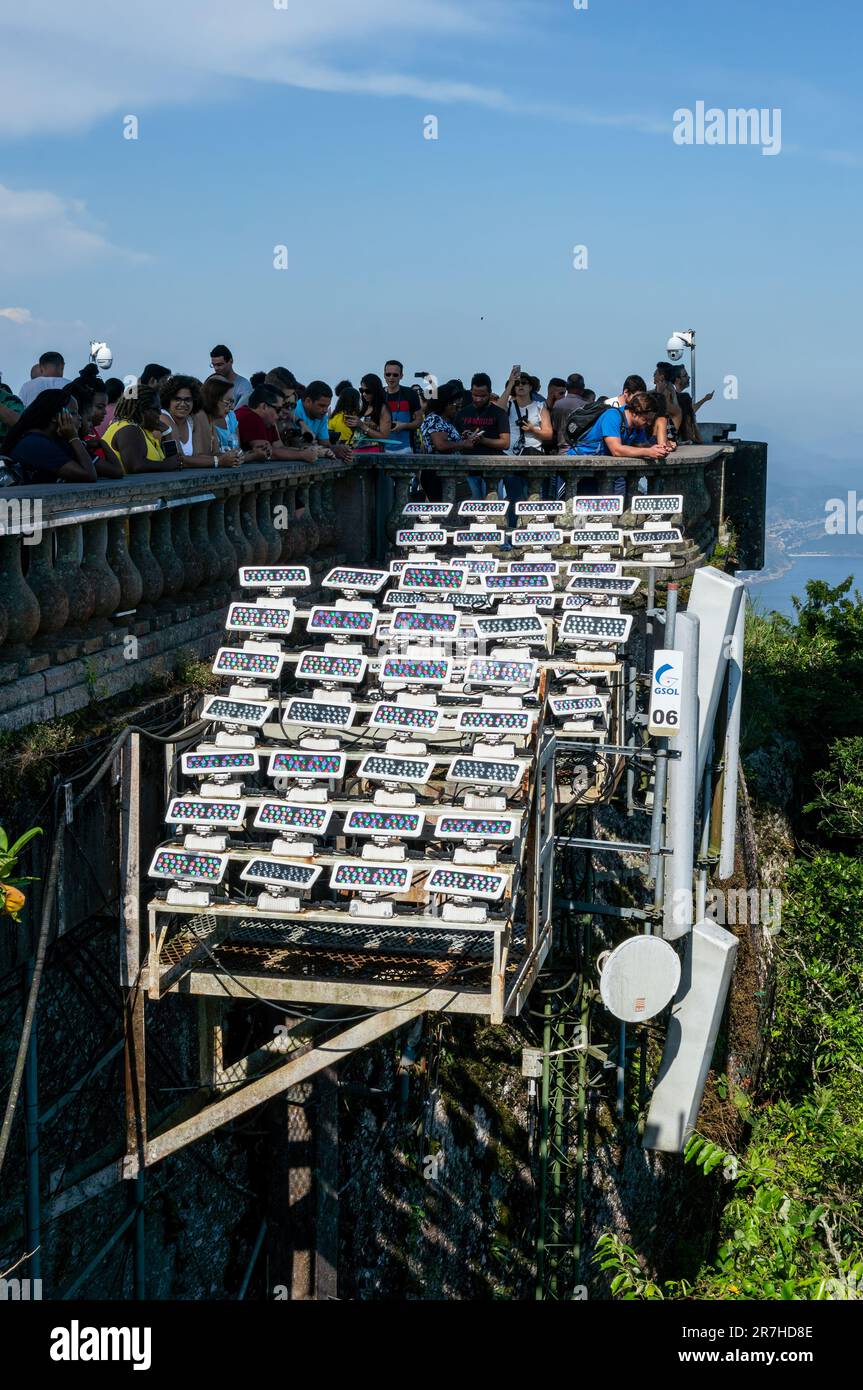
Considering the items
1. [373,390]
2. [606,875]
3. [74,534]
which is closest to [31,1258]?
[74,534]

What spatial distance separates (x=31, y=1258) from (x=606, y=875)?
784 cm

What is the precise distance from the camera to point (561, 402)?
632 inches

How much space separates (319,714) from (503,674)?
1.02 metres

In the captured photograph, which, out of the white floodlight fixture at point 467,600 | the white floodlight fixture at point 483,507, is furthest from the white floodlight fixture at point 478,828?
the white floodlight fixture at point 483,507

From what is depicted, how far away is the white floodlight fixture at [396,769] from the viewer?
8.55 metres

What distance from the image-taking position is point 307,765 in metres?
8.80

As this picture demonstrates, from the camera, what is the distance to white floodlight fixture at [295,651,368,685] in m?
9.51

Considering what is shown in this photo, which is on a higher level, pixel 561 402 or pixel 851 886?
pixel 561 402

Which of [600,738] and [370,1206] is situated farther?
[370,1206]

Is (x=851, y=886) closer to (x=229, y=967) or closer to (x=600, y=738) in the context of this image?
(x=600, y=738)

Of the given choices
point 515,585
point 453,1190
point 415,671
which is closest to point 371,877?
point 415,671

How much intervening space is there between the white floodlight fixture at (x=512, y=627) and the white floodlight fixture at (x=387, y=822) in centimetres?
211

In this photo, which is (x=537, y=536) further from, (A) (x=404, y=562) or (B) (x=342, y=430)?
(B) (x=342, y=430)
